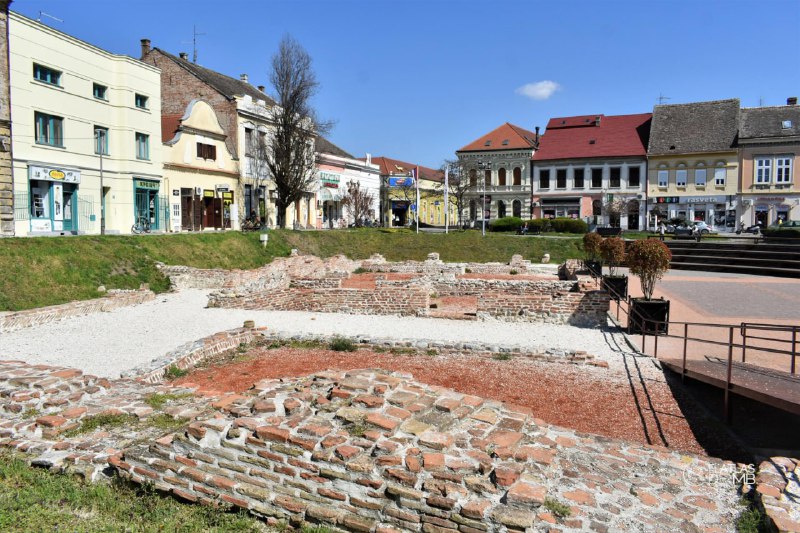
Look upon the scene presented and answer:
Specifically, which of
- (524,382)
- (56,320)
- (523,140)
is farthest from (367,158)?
(524,382)

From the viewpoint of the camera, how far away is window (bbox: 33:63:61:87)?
25344 mm

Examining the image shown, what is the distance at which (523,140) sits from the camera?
58.1 meters

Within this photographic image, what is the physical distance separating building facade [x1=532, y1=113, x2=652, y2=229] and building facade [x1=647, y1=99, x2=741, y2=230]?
52.5 inches

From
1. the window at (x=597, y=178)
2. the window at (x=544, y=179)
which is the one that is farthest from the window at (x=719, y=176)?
the window at (x=544, y=179)

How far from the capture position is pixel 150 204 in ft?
107

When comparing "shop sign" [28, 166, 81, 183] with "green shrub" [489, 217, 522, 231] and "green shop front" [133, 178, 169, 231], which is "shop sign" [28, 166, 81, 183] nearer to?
"green shop front" [133, 178, 169, 231]

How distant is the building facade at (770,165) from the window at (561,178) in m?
15.2

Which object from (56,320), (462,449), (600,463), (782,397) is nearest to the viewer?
(462,449)

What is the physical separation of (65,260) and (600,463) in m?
20.1

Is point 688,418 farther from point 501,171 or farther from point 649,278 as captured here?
point 501,171

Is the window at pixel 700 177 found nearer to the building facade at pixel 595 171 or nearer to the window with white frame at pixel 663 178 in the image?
the window with white frame at pixel 663 178

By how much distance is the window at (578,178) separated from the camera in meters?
55.4

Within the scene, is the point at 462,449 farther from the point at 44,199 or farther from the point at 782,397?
the point at 44,199

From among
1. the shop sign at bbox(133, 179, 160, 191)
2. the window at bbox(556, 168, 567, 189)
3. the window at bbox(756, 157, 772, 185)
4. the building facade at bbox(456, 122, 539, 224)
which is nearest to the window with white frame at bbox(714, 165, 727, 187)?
the window at bbox(756, 157, 772, 185)
